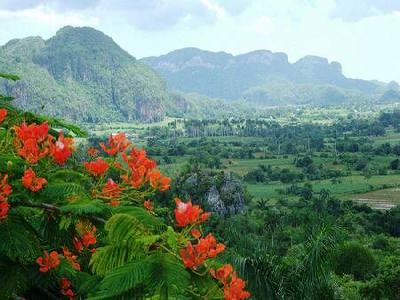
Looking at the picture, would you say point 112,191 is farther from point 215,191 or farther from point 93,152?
point 215,191

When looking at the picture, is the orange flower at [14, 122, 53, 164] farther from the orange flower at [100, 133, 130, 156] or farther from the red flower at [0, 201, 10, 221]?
the orange flower at [100, 133, 130, 156]

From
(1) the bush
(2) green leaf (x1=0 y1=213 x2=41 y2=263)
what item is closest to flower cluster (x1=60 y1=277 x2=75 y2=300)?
(2) green leaf (x1=0 y1=213 x2=41 y2=263)

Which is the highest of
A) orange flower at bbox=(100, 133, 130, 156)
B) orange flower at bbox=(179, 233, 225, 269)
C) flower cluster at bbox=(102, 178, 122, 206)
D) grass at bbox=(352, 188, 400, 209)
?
orange flower at bbox=(100, 133, 130, 156)

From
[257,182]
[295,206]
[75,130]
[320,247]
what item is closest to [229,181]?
[295,206]

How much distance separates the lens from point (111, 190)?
9.83 feet

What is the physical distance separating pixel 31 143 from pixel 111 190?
514 millimetres

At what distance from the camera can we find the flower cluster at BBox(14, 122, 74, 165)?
9.04 feet

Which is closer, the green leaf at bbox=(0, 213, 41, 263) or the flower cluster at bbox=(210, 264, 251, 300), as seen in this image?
the green leaf at bbox=(0, 213, 41, 263)

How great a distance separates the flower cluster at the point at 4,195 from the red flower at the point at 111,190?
1.79 ft

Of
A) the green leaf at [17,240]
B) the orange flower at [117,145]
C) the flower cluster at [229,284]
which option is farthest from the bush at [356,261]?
the green leaf at [17,240]

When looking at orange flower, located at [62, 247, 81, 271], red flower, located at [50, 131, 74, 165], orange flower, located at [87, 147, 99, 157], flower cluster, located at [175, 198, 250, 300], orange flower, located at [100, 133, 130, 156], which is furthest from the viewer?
orange flower, located at [87, 147, 99, 157]

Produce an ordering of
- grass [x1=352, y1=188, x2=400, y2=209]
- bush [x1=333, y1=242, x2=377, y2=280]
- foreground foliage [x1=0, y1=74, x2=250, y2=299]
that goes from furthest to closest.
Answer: grass [x1=352, y1=188, x2=400, y2=209]
bush [x1=333, y1=242, x2=377, y2=280]
foreground foliage [x1=0, y1=74, x2=250, y2=299]

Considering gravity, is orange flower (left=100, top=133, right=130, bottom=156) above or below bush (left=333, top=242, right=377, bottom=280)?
above

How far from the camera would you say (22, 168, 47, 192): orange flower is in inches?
102
